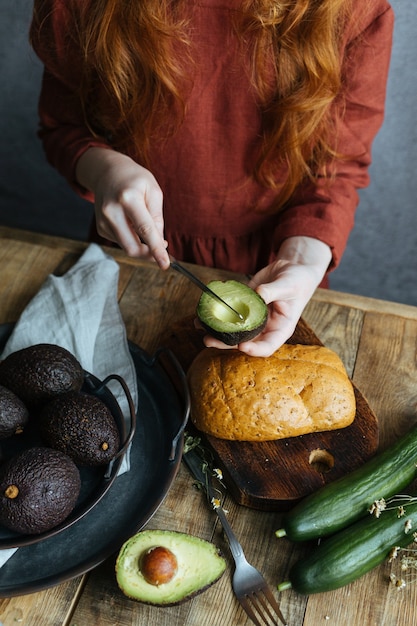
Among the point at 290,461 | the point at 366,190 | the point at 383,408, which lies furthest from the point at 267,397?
the point at 366,190

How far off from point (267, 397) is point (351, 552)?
28cm

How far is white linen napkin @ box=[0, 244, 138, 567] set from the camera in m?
1.19

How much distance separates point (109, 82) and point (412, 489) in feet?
3.14

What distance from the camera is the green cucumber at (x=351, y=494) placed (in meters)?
0.95

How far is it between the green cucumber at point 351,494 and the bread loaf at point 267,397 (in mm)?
114

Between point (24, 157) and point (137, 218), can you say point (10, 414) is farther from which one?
point (24, 157)

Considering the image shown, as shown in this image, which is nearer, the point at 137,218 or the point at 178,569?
the point at 178,569

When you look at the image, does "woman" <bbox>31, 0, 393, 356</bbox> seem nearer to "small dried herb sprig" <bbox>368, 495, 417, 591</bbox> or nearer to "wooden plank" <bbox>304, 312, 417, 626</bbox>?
"wooden plank" <bbox>304, 312, 417, 626</bbox>

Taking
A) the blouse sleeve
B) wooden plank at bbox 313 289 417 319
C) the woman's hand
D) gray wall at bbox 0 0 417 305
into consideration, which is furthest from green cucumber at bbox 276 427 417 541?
gray wall at bbox 0 0 417 305

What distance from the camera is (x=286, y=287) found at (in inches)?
45.6

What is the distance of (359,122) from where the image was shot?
1.40 meters

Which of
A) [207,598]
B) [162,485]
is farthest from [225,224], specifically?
[207,598]

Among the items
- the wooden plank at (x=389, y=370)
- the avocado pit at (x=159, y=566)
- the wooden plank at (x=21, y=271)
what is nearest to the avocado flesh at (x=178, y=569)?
the avocado pit at (x=159, y=566)

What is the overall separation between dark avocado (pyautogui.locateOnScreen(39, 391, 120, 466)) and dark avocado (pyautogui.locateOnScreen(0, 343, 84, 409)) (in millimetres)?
55
